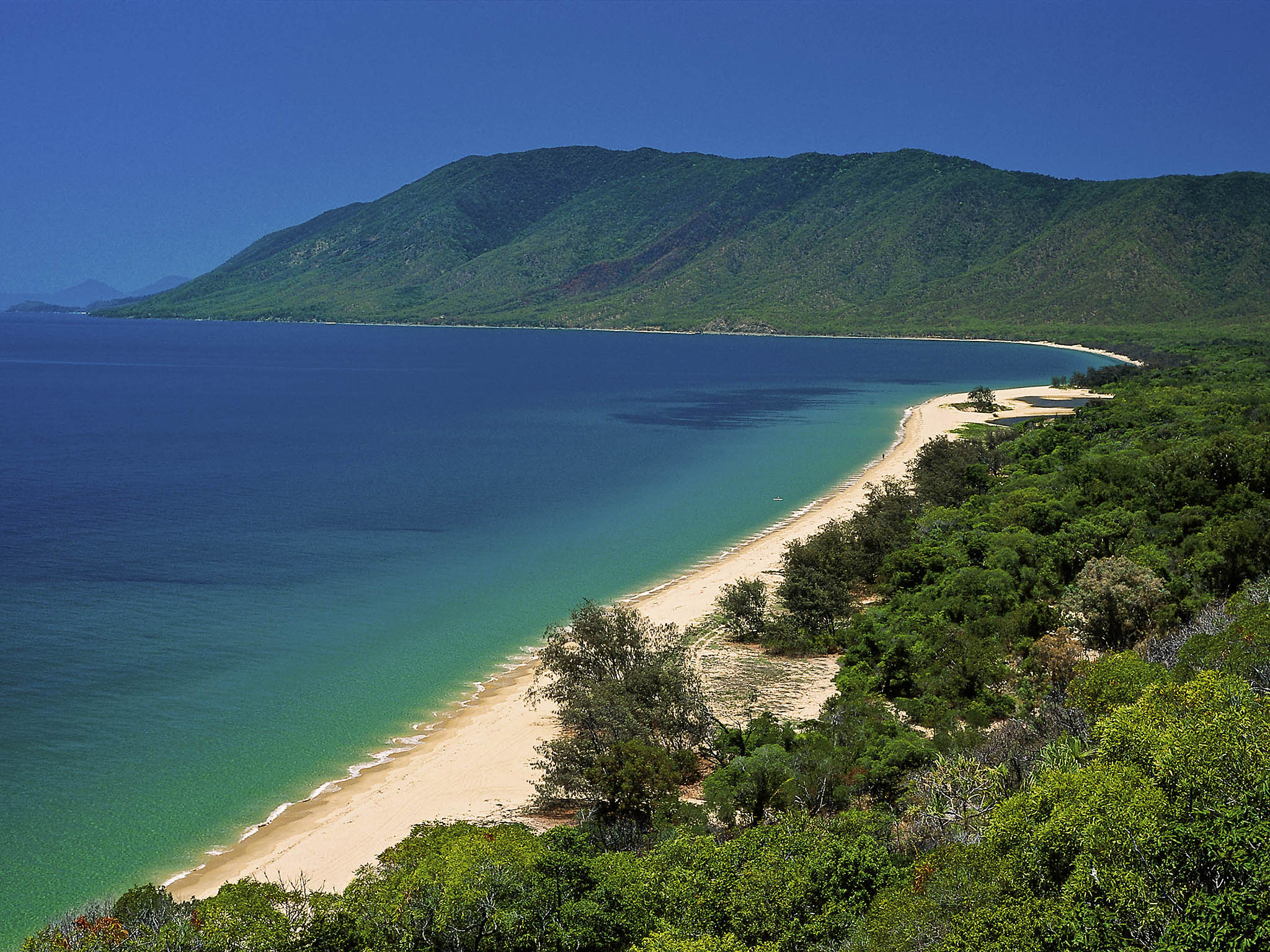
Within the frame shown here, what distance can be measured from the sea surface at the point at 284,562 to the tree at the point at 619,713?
3576mm

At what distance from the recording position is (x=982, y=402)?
79250mm

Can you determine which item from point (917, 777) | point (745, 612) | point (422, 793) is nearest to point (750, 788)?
point (917, 777)

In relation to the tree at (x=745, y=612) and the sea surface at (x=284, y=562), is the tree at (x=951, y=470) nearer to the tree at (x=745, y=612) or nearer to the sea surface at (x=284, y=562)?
the sea surface at (x=284, y=562)

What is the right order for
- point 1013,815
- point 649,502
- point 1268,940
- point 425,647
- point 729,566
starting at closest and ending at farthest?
point 1268,940 → point 1013,815 → point 425,647 → point 729,566 → point 649,502

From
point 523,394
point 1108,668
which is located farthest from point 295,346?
point 1108,668

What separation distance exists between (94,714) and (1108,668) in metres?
20.6

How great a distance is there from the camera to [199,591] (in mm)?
31359

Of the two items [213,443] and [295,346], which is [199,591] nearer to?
[213,443]

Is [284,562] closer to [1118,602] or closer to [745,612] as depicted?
[745,612]

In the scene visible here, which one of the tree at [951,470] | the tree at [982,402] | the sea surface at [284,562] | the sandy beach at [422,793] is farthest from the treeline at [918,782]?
the tree at [982,402]

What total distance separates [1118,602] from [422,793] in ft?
48.3

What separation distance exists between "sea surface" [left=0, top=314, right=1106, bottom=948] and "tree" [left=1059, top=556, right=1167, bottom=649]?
1417 cm

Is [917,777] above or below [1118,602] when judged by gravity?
below

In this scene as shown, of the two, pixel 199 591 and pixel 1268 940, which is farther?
pixel 199 591
